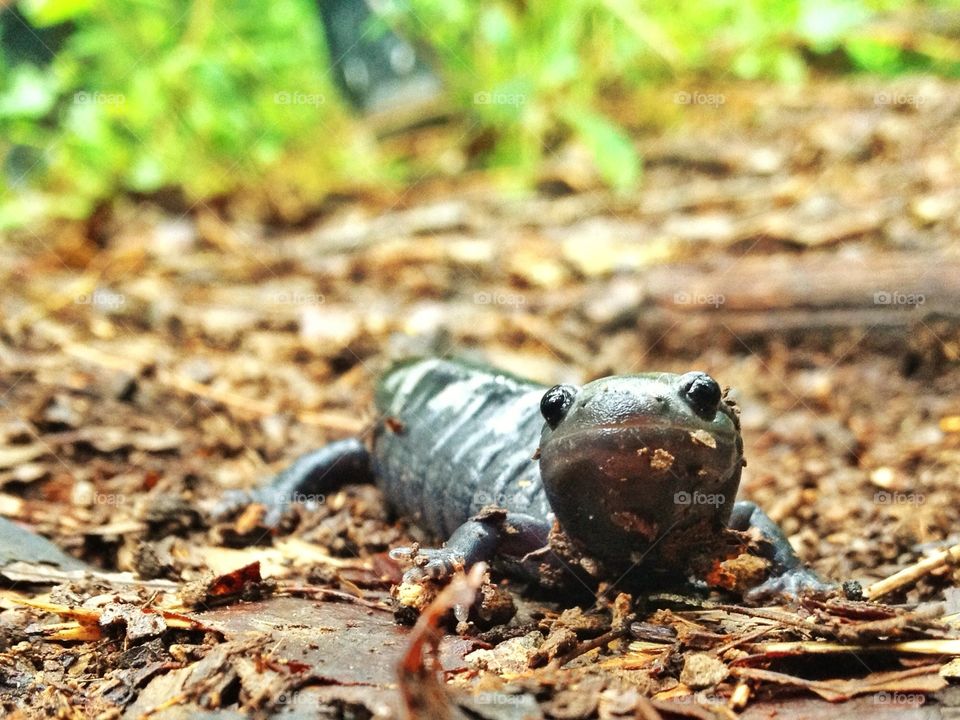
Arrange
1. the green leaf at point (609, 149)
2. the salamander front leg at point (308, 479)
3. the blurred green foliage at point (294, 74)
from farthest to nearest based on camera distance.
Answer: the blurred green foliage at point (294, 74)
the green leaf at point (609, 149)
the salamander front leg at point (308, 479)

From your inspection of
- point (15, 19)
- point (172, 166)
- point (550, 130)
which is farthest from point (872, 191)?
point (15, 19)

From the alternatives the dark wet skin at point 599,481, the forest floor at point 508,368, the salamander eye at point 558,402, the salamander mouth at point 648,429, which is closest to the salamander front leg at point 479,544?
the dark wet skin at point 599,481

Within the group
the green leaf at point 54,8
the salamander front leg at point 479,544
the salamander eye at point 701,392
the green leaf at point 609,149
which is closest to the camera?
the salamander eye at point 701,392

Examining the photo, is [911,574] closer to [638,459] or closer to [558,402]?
[638,459]

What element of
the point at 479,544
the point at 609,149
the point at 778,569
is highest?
the point at 609,149

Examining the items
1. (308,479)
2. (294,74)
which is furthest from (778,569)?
(294,74)

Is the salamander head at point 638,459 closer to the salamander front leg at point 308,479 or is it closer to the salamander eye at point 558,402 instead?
the salamander eye at point 558,402

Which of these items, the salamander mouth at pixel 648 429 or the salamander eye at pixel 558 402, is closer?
the salamander mouth at pixel 648 429
